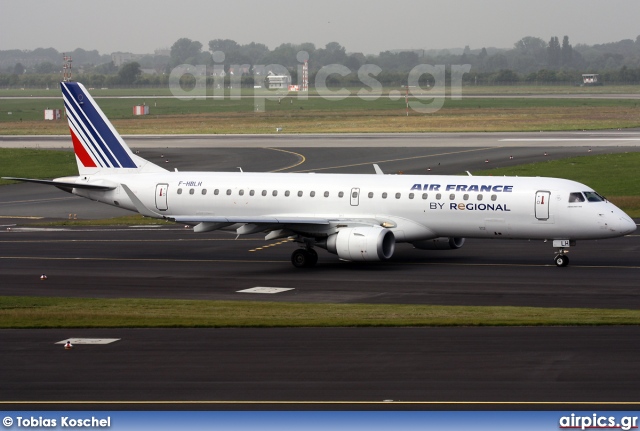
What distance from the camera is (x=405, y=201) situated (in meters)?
45.0

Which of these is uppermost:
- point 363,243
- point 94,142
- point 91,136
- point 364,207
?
point 91,136

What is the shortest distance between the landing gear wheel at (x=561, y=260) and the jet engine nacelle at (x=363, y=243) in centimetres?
689

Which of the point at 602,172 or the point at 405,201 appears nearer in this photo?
the point at 405,201

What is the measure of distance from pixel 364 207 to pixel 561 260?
8655 millimetres

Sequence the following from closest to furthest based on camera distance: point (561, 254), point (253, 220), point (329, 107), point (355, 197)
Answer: point (253, 220)
point (561, 254)
point (355, 197)
point (329, 107)

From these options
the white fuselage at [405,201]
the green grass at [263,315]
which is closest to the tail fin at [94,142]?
the white fuselage at [405,201]

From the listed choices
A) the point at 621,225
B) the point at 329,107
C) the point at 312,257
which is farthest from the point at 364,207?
the point at 329,107

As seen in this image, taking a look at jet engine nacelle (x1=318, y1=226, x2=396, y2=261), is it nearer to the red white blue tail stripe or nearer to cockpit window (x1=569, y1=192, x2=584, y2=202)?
cockpit window (x1=569, y1=192, x2=584, y2=202)

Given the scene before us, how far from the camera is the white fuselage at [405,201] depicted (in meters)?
43.3

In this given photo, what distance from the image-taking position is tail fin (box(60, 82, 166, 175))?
165 feet

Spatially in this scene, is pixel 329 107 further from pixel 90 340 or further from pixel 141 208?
pixel 90 340

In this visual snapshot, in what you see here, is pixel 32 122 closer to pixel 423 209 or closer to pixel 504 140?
pixel 504 140

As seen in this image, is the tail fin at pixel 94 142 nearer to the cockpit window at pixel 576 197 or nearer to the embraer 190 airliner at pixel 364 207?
the embraer 190 airliner at pixel 364 207

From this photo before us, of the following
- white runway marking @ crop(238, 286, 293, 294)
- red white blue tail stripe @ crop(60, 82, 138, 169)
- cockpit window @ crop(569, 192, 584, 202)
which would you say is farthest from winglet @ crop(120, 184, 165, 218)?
cockpit window @ crop(569, 192, 584, 202)
